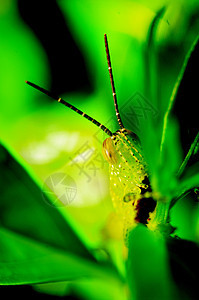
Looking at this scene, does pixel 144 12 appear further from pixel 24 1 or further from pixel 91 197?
pixel 91 197

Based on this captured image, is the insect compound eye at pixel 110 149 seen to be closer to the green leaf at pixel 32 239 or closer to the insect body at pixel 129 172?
the insect body at pixel 129 172

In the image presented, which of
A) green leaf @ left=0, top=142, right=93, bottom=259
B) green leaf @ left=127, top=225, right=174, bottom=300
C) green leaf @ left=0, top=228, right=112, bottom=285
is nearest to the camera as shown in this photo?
green leaf @ left=127, top=225, right=174, bottom=300

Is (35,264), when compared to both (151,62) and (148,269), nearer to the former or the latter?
(148,269)

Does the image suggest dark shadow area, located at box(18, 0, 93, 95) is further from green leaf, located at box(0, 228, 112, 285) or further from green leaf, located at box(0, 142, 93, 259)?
green leaf, located at box(0, 228, 112, 285)

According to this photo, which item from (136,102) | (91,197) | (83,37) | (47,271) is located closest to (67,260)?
(47,271)

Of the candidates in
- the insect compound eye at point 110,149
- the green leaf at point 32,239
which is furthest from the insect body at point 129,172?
the green leaf at point 32,239

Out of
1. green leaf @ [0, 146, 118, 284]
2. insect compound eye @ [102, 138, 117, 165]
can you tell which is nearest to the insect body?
insect compound eye @ [102, 138, 117, 165]
